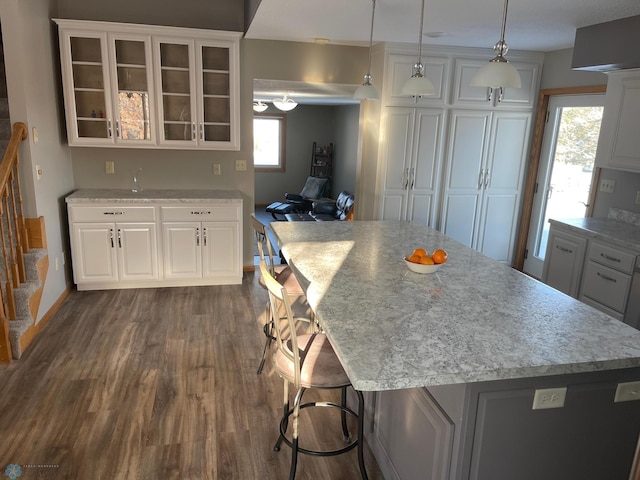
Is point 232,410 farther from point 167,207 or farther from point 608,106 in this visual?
point 608,106

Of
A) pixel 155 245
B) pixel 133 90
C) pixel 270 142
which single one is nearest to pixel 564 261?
Result: pixel 155 245

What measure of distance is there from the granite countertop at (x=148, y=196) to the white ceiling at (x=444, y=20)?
1.58m

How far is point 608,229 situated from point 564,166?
4.59 feet

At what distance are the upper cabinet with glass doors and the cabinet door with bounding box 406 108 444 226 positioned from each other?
1.85 metres

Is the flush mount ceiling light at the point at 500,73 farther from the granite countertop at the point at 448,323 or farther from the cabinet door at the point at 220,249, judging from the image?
the cabinet door at the point at 220,249

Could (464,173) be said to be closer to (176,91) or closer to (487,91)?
(487,91)

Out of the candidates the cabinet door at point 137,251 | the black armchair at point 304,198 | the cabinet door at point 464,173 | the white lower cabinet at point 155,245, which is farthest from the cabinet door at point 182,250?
the black armchair at point 304,198

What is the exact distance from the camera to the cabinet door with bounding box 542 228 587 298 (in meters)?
3.72

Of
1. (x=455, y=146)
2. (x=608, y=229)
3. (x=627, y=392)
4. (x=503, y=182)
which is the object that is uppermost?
(x=455, y=146)

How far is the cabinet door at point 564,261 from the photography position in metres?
3.72

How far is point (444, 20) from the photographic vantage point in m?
3.52

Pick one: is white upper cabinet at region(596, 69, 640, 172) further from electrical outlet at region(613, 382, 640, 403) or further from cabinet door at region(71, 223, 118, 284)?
cabinet door at region(71, 223, 118, 284)

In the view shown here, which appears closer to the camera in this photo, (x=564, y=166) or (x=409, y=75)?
(x=409, y=75)

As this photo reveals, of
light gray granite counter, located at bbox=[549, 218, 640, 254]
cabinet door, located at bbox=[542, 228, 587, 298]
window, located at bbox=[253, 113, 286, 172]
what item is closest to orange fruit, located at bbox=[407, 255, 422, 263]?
light gray granite counter, located at bbox=[549, 218, 640, 254]
